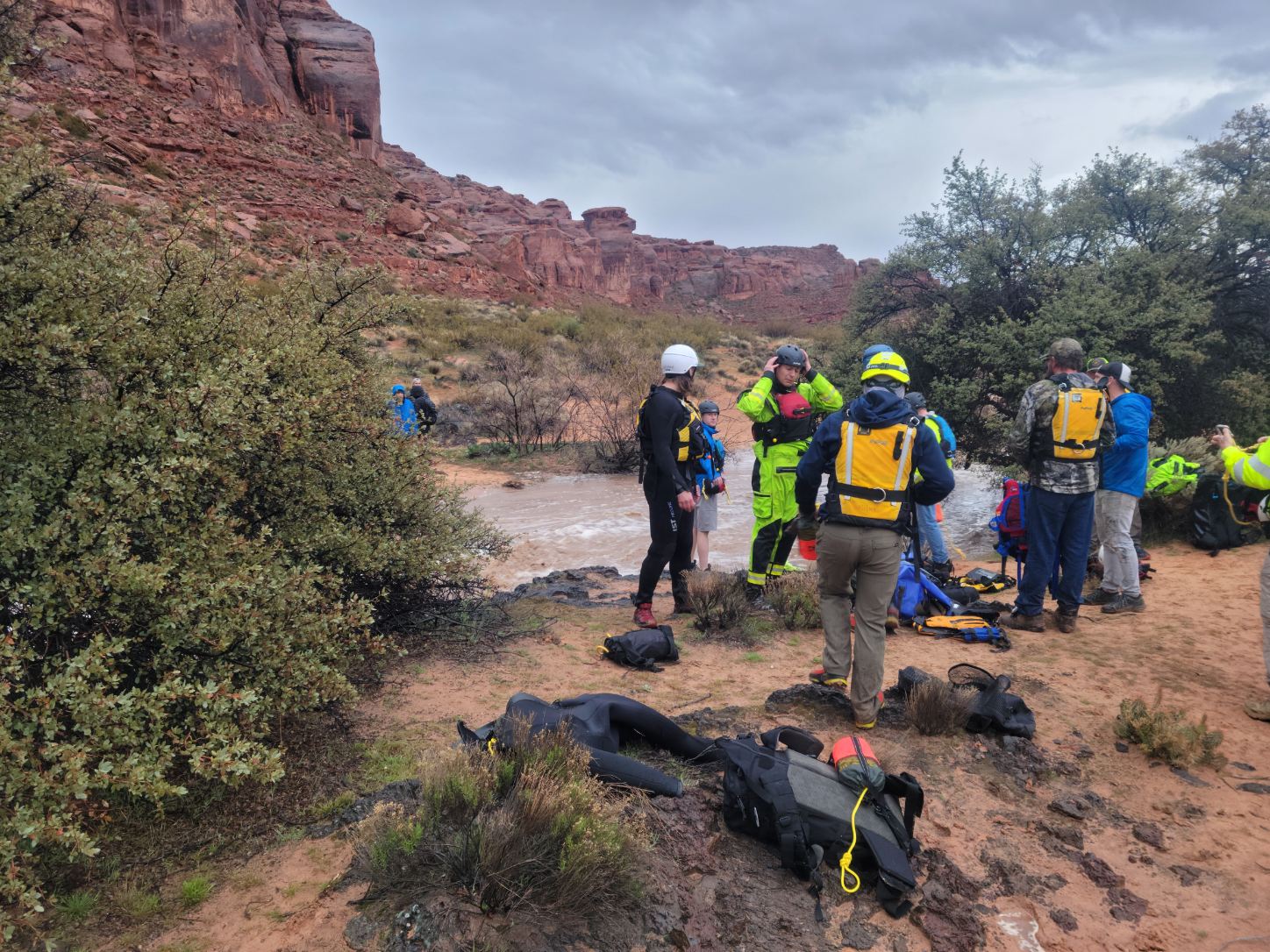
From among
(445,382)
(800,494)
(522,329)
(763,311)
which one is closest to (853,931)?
(800,494)

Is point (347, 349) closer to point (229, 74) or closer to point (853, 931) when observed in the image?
point (853, 931)

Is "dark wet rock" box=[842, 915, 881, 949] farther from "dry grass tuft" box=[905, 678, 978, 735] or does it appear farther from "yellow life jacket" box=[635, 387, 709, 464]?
"yellow life jacket" box=[635, 387, 709, 464]

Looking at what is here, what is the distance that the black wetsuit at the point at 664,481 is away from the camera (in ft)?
16.8

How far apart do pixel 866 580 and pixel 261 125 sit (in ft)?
159

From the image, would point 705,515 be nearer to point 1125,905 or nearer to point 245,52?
point 1125,905

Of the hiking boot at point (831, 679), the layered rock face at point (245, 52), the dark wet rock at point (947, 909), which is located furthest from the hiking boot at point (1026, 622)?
the layered rock face at point (245, 52)

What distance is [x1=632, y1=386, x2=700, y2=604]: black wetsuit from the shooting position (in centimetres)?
512

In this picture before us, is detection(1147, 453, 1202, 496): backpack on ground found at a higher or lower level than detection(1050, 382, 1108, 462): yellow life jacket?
lower

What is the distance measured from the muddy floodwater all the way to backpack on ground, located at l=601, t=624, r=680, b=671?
329cm

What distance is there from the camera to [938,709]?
3.66 meters

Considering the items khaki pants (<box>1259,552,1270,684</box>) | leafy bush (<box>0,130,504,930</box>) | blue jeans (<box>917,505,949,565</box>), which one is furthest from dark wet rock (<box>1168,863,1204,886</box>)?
blue jeans (<box>917,505,949,565</box>)

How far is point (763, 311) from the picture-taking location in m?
89.9

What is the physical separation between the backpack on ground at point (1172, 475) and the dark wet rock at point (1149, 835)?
5.74 metres

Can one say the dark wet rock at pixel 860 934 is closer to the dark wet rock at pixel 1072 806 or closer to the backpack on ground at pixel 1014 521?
the dark wet rock at pixel 1072 806
